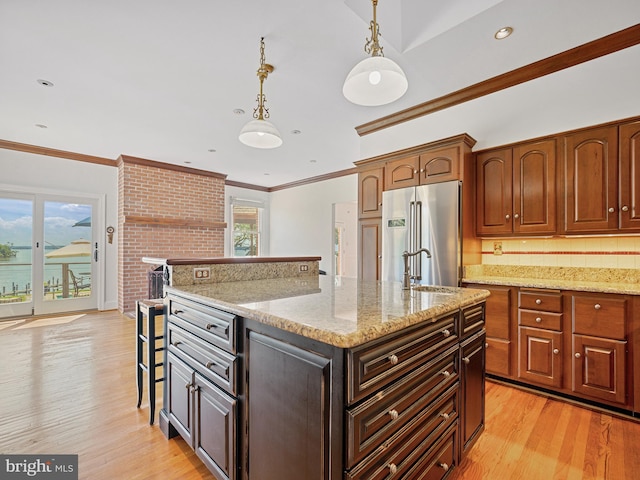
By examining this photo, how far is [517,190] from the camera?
281 centimetres

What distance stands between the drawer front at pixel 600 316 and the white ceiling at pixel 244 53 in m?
1.59

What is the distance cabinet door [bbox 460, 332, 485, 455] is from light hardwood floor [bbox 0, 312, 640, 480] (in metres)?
0.22

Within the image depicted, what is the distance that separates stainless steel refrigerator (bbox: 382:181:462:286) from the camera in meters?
2.86

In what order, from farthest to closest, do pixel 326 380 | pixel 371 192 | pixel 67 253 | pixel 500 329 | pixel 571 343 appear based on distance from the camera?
pixel 67 253 < pixel 371 192 < pixel 500 329 < pixel 571 343 < pixel 326 380

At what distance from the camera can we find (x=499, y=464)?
5.58 feet

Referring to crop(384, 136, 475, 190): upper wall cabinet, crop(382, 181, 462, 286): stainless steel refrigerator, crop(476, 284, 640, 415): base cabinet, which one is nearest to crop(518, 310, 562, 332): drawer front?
crop(476, 284, 640, 415): base cabinet

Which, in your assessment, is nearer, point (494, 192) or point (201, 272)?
point (201, 272)

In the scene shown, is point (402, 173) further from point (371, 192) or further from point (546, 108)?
point (546, 108)

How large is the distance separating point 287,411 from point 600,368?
2459 mm

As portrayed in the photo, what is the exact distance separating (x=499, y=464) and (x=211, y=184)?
6193mm

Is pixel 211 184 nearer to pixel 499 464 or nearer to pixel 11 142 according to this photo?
pixel 11 142

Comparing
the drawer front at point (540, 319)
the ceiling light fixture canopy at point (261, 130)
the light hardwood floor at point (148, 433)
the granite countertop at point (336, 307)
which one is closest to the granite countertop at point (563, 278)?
the drawer front at point (540, 319)

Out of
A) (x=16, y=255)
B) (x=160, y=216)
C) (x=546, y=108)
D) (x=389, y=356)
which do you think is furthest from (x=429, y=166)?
(x=16, y=255)

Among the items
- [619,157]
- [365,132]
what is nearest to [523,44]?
[619,157]
